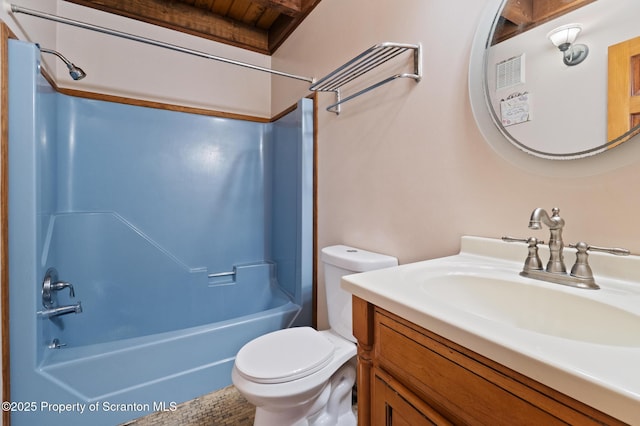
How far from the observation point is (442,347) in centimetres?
51

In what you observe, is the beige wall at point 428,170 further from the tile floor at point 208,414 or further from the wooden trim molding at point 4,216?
the wooden trim molding at point 4,216

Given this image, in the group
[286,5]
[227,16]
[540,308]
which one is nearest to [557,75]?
[540,308]

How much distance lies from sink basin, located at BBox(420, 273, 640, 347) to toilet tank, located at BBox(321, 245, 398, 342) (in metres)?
0.46

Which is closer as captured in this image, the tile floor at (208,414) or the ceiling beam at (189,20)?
the tile floor at (208,414)

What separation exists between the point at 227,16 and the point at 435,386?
2.98 meters

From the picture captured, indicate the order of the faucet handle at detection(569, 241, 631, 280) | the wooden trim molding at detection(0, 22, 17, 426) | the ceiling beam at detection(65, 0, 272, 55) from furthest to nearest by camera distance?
the ceiling beam at detection(65, 0, 272, 55) → the wooden trim molding at detection(0, 22, 17, 426) → the faucet handle at detection(569, 241, 631, 280)

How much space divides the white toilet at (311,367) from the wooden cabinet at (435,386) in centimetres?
38

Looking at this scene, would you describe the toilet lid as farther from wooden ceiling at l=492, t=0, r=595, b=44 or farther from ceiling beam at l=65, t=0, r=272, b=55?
ceiling beam at l=65, t=0, r=272, b=55

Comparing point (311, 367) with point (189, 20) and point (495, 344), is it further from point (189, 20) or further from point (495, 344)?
point (189, 20)

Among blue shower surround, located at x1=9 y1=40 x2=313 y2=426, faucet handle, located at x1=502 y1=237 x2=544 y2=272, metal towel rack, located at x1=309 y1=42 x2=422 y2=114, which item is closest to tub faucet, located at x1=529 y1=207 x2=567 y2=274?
faucet handle, located at x1=502 y1=237 x2=544 y2=272

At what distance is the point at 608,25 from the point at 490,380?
0.90 metres

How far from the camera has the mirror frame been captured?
0.69 metres

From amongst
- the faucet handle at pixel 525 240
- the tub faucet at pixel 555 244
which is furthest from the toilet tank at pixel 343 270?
the tub faucet at pixel 555 244

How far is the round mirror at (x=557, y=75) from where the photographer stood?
674 mm
